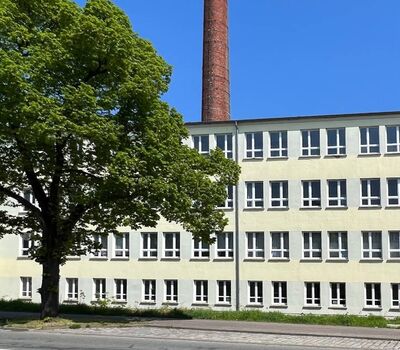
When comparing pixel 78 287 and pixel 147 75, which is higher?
pixel 147 75

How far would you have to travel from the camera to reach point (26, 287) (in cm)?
4403

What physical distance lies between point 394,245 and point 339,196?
13.7 ft

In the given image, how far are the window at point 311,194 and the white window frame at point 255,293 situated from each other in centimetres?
562

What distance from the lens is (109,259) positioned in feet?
138

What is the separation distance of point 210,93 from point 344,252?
16.1 m

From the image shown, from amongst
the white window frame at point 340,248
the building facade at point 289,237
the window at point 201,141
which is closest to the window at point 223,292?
the building facade at point 289,237

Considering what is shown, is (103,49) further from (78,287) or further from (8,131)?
(78,287)

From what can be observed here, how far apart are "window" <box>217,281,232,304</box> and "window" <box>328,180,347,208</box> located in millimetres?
8033

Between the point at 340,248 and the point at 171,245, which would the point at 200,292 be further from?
the point at 340,248

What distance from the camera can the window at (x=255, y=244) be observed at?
39375 millimetres

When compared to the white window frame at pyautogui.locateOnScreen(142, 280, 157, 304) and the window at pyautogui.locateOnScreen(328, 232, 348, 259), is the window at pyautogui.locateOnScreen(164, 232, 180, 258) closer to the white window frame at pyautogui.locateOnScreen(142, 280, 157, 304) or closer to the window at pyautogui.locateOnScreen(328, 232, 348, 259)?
the white window frame at pyautogui.locateOnScreen(142, 280, 157, 304)

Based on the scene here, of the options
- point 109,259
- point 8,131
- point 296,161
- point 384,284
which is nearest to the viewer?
point 8,131

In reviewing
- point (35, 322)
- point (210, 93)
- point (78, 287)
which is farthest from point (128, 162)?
point (210, 93)

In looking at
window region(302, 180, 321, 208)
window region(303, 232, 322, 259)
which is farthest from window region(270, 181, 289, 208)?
window region(303, 232, 322, 259)
